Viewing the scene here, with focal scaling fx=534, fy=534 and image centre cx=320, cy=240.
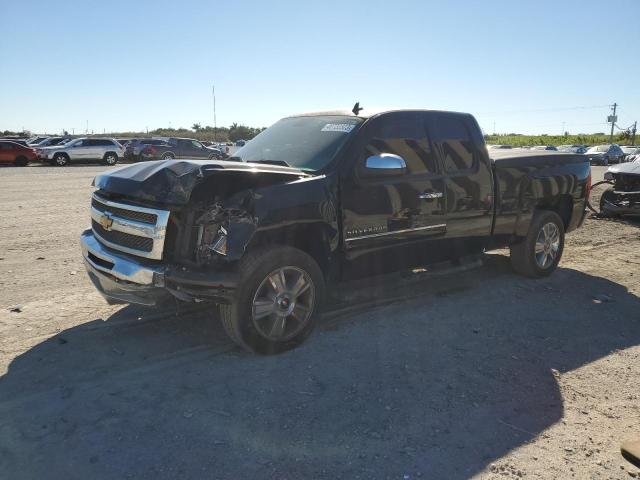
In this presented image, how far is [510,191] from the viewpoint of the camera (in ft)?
19.9

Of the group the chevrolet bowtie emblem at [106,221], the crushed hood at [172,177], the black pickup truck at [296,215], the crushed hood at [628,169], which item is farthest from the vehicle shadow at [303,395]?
the crushed hood at [628,169]

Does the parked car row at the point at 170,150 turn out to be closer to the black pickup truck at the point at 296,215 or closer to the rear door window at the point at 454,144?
the rear door window at the point at 454,144

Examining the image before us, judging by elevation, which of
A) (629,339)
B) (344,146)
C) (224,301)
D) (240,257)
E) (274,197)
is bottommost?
(629,339)

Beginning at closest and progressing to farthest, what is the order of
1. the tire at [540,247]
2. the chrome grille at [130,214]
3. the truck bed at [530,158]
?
1. the chrome grille at [130,214]
2. the truck bed at [530,158]
3. the tire at [540,247]

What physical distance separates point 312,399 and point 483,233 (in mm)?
3159

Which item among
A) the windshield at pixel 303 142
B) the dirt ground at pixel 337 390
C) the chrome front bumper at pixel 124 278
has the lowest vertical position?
the dirt ground at pixel 337 390

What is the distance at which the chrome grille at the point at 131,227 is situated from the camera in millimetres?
3779

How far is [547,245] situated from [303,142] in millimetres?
3591

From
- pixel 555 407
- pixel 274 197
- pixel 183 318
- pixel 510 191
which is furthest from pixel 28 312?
pixel 510 191

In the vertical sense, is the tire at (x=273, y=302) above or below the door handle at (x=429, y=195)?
below

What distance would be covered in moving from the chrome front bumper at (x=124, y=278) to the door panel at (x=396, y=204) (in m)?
1.57

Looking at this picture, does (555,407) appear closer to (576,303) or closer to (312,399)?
(312,399)

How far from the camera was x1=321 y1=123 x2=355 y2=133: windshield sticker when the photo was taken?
15.5ft

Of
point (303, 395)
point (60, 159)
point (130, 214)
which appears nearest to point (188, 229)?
point (130, 214)
